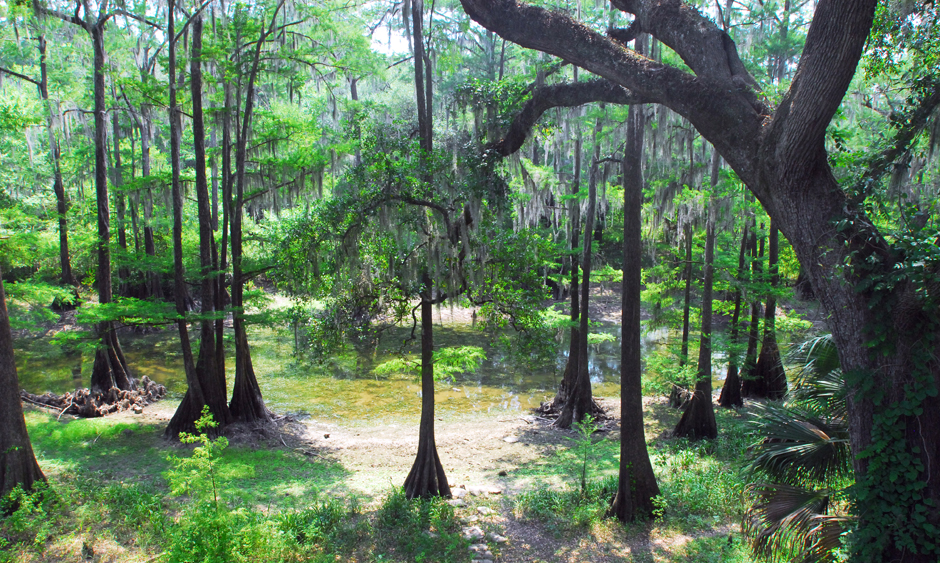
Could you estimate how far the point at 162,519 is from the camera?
6836 mm

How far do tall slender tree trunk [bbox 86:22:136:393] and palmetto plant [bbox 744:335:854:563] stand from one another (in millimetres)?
14005

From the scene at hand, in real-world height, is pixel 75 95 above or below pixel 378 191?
above

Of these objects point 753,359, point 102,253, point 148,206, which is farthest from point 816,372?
point 148,206

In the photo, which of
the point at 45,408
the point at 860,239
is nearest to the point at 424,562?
the point at 860,239

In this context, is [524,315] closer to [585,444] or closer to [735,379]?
[585,444]

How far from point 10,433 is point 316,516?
424 cm

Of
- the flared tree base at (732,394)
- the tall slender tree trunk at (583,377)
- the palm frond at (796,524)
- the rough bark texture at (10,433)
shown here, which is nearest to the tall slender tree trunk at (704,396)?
the tall slender tree trunk at (583,377)

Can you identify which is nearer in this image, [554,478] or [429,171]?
[429,171]

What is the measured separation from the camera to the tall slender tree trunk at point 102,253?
13.3 meters

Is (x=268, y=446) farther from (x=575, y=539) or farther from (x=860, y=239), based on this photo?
(x=860, y=239)

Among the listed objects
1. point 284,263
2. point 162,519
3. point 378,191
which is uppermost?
point 378,191

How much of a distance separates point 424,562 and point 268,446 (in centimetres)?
706

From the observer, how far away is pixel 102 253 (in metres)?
14.0

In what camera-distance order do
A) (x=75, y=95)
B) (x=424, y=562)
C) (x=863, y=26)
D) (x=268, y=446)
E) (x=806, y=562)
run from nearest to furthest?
1. (x=863, y=26)
2. (x=806, y=562)
3. (x=424, y=562)
4. (x=268, y=446)
5. (x=75, y=95)
